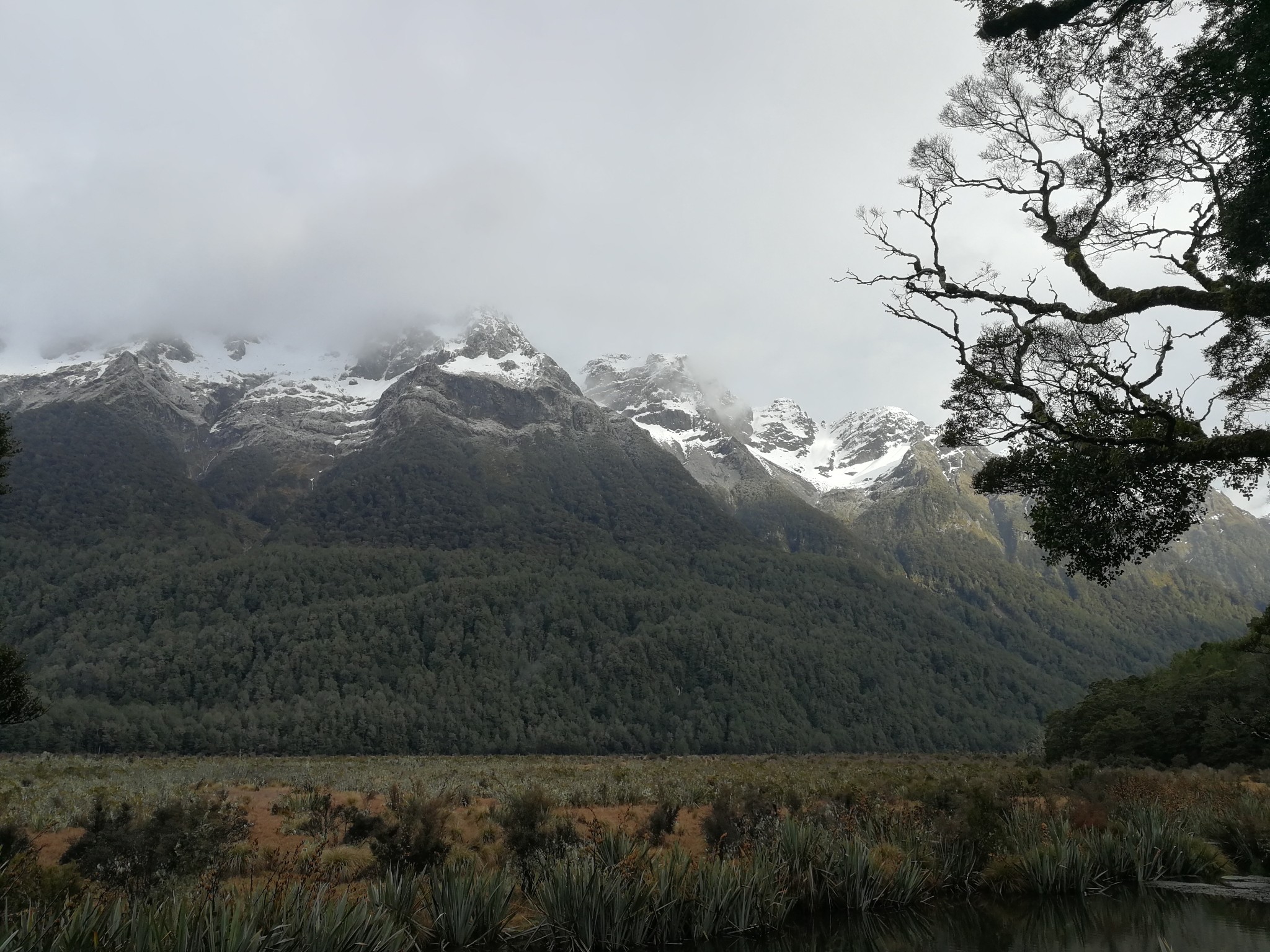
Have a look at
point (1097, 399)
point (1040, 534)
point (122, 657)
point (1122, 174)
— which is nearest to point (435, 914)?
point (1040, 534)

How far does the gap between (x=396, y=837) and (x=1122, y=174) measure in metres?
16.4

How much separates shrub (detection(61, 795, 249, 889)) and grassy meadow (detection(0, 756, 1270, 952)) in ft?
0.12

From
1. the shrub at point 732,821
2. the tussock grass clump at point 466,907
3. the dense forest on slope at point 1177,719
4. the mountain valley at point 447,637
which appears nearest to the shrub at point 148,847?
the tussock grass clump at point 466,907

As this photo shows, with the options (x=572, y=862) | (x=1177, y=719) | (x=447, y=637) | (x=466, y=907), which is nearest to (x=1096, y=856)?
(x=572, y=862)

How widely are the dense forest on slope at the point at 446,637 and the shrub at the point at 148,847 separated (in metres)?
103

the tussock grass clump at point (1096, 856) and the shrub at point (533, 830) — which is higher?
the shrub at point (533, 830)

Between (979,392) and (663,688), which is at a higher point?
(979,392)

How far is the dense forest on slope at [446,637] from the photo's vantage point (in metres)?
114

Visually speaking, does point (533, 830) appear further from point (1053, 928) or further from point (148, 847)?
point (1053, 928)

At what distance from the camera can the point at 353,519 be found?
632 feet

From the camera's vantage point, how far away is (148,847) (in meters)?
11.6

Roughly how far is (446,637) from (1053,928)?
452 feet

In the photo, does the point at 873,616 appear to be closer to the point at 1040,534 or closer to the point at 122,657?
the point at 122,657

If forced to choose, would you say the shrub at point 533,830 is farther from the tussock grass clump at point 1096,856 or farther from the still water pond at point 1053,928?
the tussock grass clump at point 1096,856
